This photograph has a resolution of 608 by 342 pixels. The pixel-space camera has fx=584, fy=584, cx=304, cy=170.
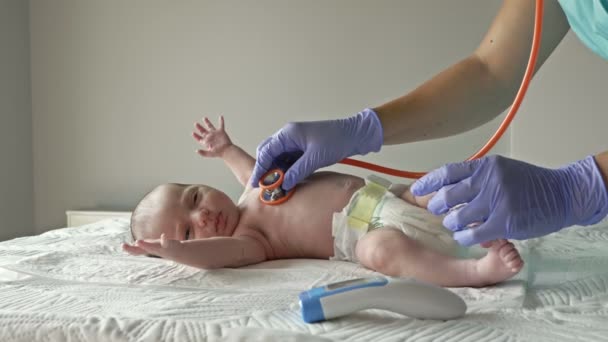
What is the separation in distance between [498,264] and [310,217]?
459mm

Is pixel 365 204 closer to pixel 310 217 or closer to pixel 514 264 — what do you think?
pixel 310 217

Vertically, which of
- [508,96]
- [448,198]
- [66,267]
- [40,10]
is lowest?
[66,267]

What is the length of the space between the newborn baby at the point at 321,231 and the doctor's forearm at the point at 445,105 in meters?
0.15

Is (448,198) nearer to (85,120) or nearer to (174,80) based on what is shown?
(174,80)

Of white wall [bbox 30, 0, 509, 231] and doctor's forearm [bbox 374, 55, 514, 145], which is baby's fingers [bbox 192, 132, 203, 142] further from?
white wall [bbox 30, 0, 509, 231]

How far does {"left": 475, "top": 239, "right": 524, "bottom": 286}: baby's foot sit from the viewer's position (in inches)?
34.5

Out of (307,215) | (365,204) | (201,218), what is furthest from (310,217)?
(201,218)

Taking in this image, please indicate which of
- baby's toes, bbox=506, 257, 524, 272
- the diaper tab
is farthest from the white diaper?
baby's toes, bbox=506, 257, 524, 272

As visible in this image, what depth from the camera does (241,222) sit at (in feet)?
4.36

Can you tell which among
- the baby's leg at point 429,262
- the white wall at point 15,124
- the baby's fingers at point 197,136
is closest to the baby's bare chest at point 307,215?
the baby's leg at point 429,262

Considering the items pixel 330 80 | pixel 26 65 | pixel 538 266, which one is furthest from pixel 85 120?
pixel 538 266

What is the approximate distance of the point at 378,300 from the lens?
2.18ft

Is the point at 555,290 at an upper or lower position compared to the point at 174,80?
lower

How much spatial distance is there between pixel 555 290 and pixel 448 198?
0.21 metres
